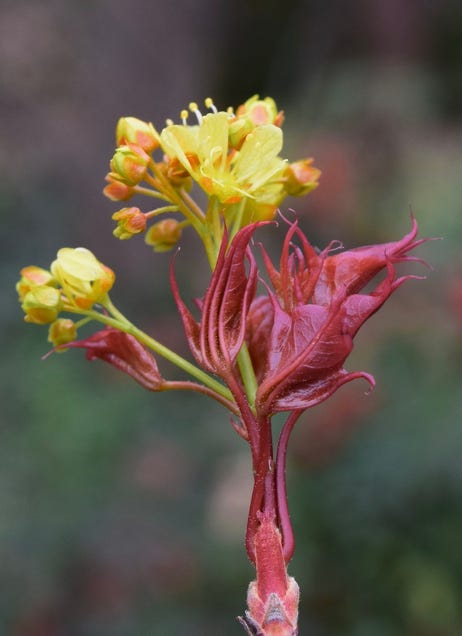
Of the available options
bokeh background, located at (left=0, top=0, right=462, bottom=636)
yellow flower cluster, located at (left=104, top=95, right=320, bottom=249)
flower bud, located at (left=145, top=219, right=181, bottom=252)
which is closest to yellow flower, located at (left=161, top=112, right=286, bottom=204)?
yellow flower cluster, located at (left=104, top=95, right=320, bottom=249)

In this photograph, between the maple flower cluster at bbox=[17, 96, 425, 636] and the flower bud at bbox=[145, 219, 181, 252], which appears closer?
the maple flower cluster at bbox=[17, 96, 425, 636]

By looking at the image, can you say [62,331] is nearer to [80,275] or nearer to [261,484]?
[80,275]

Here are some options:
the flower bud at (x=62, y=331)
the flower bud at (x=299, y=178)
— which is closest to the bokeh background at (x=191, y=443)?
the flower bud at (x=299, y=178)

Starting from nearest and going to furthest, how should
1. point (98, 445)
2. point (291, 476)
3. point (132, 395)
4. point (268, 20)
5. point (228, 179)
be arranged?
point (228, 179), point (291, 476), point (98, 445), point (132, 395), point (268, 20)

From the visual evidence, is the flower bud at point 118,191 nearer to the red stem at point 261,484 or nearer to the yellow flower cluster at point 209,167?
the yellow flower cluster at point 209,167

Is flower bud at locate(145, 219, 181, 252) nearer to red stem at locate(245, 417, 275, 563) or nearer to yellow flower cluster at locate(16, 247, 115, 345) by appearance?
yellow flower cluster at locate(16, 247, 115, 345)

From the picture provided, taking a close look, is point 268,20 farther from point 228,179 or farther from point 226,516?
point 228,179

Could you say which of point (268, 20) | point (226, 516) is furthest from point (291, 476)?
point (268, 20)

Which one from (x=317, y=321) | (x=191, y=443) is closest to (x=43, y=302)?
(x=317, y=321)
